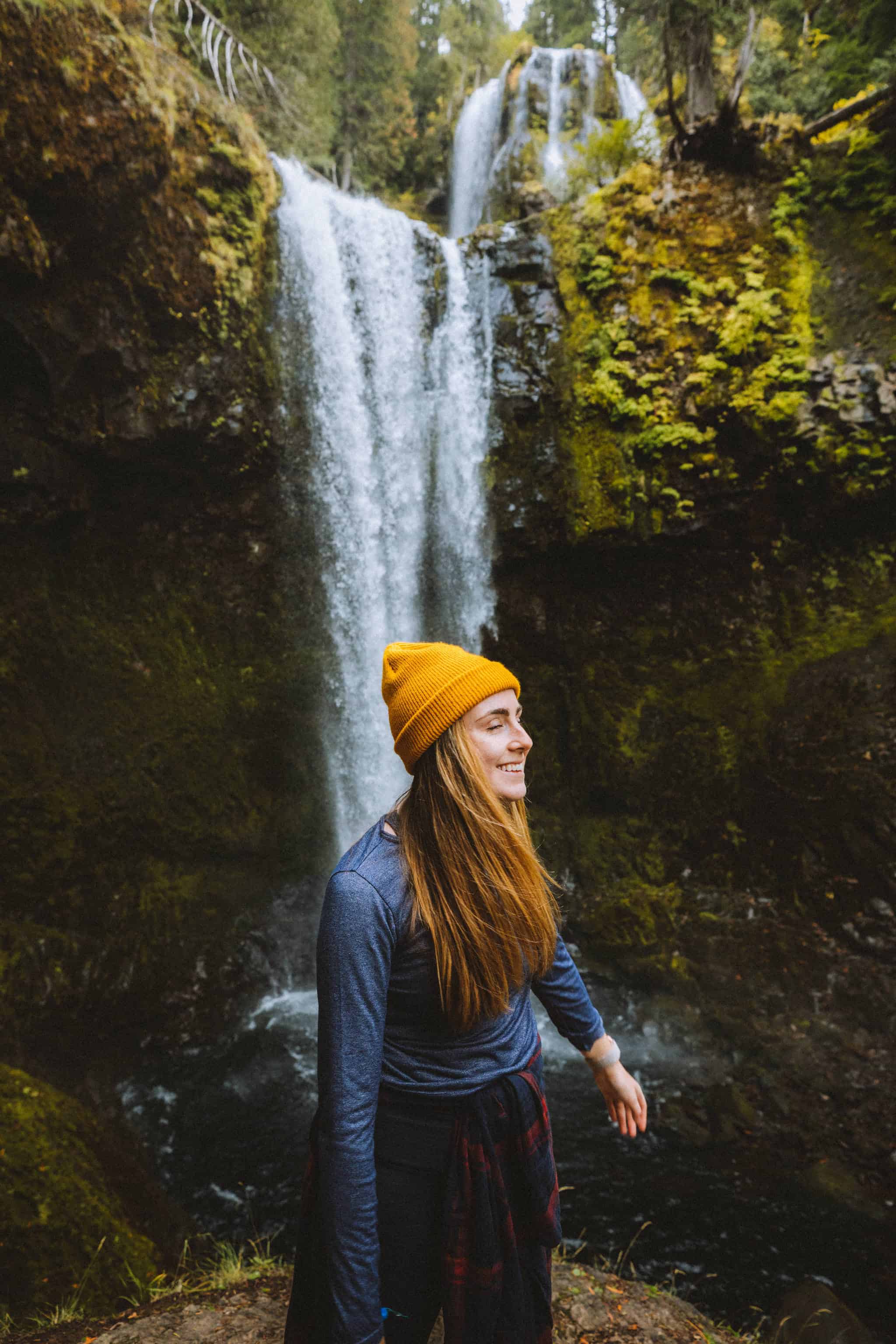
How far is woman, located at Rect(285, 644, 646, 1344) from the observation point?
1395mm

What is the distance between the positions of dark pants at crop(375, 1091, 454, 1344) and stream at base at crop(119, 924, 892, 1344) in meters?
3.62

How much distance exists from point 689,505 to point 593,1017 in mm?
6230

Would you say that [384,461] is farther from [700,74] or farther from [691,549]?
[700,74]

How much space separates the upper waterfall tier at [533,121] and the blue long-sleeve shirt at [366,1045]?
15743mm

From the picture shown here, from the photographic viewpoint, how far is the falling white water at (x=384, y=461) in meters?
7.52

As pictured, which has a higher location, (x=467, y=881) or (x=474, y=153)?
(x=474, y=153)

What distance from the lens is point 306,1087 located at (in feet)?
19.3

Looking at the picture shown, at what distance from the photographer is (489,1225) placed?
152 centimetres

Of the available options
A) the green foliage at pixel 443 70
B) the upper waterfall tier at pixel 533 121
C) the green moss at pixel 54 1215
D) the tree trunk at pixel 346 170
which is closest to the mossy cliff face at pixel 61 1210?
the green moss at pixel 54 1215

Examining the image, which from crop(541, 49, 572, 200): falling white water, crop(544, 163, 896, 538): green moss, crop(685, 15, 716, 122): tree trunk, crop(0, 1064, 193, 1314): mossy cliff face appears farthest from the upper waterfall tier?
crop(0, 1064, 193, 1314): mossy cliff face

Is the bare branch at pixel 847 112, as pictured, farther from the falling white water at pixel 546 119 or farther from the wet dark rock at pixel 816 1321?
the wet dark rock at pixel 816 1321

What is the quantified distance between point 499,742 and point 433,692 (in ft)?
0.74

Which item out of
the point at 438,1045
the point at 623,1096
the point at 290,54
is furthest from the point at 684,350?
the point at 290,54

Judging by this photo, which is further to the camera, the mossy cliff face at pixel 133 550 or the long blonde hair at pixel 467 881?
the mossy cliff face at pixel 133 550
